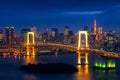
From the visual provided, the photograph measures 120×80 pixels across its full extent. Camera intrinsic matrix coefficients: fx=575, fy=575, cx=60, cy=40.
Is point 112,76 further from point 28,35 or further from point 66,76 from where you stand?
point 28,35

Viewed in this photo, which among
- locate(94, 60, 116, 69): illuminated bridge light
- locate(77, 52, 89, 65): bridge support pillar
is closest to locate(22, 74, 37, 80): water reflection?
locate(94, 60, 116, 69): illuminated bridge light

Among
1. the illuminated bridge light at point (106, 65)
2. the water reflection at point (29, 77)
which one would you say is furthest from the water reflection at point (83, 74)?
the water reflection at point (29, 77)

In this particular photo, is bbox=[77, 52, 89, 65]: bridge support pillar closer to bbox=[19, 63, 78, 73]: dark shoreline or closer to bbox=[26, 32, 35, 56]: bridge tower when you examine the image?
bbox=[19, 63, 78, 73]: dark shoreline

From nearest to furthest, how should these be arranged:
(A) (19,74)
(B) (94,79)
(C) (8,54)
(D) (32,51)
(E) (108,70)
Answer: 1. (B) (94,79)
2. (A) (19,74)
3. (E) (108,70)
4. (D) (32,51)
5. (C) (8,54)

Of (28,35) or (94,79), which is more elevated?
(28,35)

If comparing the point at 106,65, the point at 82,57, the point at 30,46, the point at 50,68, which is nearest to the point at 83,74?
the point at 50,68

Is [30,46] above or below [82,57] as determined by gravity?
above

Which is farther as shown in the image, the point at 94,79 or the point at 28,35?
the point at 28,35

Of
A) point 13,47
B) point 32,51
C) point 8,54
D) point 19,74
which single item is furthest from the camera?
point 13,47

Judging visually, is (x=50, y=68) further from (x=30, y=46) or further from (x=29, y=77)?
(x=30, y=46)

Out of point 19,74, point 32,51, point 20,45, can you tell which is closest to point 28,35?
point 20,45

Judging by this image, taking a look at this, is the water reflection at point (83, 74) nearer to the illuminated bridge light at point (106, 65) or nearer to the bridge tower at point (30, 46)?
the illuminated bridge light at point (106, 65)
